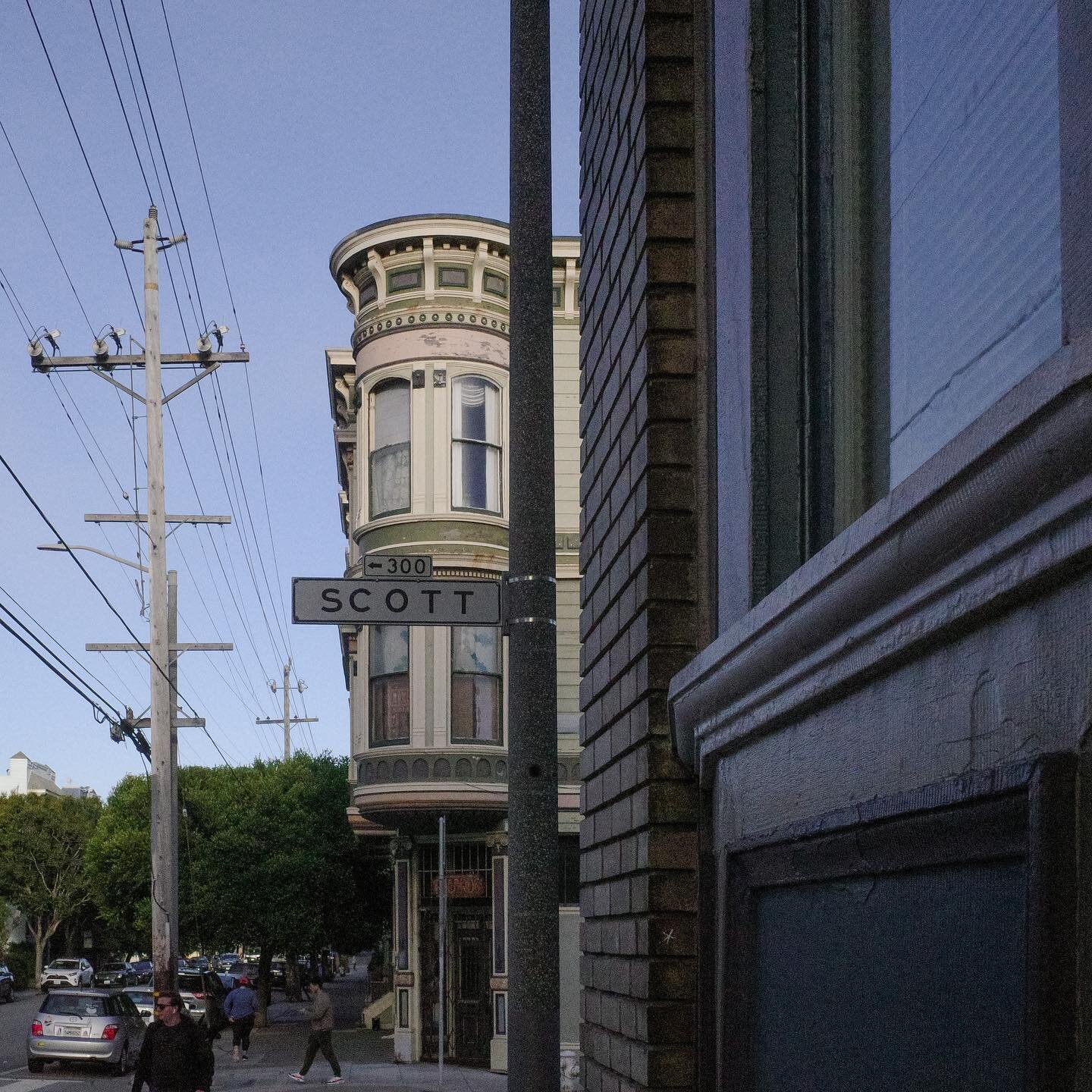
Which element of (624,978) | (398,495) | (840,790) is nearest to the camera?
(840,790)

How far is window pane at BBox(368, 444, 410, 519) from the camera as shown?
25.8 meters

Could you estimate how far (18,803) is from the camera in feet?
257

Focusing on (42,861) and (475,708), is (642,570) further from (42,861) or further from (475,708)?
(42,861)

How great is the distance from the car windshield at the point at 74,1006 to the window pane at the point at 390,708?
25.8ft

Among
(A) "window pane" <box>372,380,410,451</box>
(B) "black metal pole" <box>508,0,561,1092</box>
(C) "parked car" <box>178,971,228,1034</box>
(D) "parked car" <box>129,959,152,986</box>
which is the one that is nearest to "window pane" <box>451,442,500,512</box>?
(A) "window pane" <box>372,380,410,451</box>

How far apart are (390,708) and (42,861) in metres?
58.6

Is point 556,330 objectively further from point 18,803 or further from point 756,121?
point 18,803

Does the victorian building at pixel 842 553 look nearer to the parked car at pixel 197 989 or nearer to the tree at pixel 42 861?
the parked car at pixel 197 989

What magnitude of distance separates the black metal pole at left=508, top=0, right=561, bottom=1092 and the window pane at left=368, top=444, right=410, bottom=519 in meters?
19.2

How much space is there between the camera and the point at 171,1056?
523 inches

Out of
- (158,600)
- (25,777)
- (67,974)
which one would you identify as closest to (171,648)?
(158,600)

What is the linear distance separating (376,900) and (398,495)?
17.0 m

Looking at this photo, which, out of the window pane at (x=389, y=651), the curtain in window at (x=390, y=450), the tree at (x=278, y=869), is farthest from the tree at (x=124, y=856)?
the curtain in window at (x=390, y=450)

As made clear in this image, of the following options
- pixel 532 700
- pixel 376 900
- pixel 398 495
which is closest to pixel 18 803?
pixel 376 900
